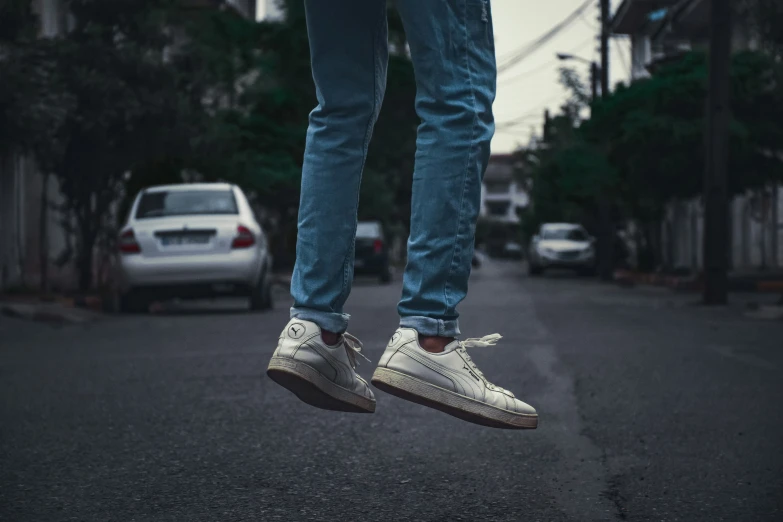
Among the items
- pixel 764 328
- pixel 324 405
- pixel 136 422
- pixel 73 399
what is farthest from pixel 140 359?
pixel 764 328

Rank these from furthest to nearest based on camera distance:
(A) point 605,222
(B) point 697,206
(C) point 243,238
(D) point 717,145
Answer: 1. (B) point 697,206
2. (A) point 605,222
3. (D) point 717,145
4. (C) point 243,238

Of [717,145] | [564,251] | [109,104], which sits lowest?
[564,251]

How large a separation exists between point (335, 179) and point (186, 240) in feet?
33.6

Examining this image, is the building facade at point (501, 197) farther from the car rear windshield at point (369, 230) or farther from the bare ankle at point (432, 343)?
the bare ankle at point (432, 343)

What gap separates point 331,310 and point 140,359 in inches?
172

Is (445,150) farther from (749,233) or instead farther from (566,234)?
(566,234)

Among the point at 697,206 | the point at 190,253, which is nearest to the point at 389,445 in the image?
the point at 190,253

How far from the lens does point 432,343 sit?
2.81 metres

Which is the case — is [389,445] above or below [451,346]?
below

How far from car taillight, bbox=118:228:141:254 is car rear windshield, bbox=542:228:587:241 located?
907 inches

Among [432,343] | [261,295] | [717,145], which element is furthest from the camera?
[717,145]

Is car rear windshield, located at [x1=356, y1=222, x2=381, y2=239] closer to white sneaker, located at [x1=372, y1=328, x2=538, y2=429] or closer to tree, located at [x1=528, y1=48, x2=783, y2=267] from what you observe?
tree, located at [x1=528, y1=48, x2=783, y2=267]

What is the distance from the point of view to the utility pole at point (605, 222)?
95.6 feet

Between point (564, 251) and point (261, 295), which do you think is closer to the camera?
point (261, 295)
